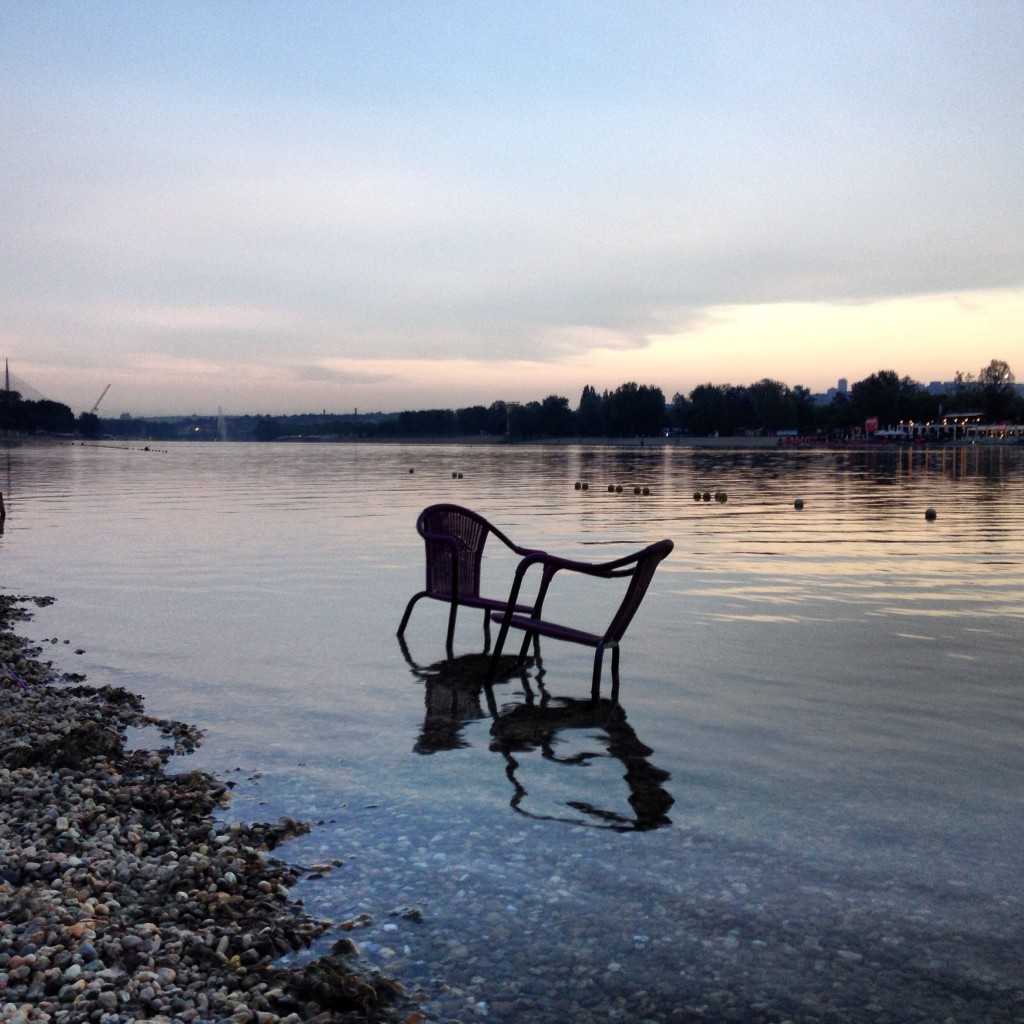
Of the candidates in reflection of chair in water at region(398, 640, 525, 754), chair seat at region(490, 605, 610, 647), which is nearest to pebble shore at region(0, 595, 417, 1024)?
reflection of chair in water at region(398, 640, 525, 754)

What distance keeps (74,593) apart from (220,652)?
17.0 feet

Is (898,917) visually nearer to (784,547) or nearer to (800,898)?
(800,898)

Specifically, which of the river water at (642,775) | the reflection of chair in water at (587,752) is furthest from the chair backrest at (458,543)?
the reflection of chair in water at (587,752)

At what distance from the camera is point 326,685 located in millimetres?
9398

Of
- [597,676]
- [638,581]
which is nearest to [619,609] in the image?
[638,581]

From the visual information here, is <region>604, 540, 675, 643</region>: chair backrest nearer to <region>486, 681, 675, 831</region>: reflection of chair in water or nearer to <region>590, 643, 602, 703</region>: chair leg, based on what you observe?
<region>590, 643, 602, 703</region>: chair leg

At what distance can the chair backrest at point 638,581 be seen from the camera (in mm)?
8320

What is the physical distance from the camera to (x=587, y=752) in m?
7.54

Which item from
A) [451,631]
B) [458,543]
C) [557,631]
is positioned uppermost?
[458,543]

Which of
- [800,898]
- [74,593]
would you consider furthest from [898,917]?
[74,593]

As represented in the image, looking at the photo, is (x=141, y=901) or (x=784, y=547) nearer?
(x=141, y=901)

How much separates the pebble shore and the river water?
262 mm

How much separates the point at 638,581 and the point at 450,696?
2.00 metres

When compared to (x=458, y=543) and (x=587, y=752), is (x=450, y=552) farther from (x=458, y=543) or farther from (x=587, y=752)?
(x=587, y=752)
